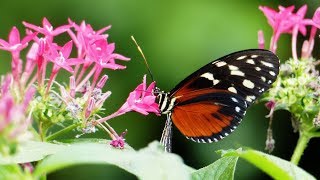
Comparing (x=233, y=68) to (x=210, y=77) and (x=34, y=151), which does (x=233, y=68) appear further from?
(x=34, y=151)

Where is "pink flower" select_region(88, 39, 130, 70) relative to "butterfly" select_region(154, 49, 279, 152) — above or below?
above

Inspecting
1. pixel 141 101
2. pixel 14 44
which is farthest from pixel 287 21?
pixel 14 44

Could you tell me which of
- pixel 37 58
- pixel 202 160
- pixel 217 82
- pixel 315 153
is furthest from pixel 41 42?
pixel 315 153

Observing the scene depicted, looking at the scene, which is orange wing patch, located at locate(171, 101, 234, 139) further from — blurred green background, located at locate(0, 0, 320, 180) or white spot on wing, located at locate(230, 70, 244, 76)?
blurred green background, located at locate(0, 0, 320, 180)

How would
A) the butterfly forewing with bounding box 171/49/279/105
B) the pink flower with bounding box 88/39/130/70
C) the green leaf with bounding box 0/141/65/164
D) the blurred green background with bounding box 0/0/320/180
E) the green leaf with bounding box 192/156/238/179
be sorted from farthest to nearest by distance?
the blurred green background with bounding box 0/0/320/180 → the butterfly forewing with bounding box 171/49/279/105 → the pink flower with bounding box 88/39/130/70 → the green leaf with bounding box 192/156/238/179 → the green leaf with bounding box 0/141/65/164

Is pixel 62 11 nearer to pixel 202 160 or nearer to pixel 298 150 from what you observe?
pixel 202 160

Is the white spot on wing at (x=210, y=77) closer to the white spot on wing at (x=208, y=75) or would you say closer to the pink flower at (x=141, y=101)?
the white spot on wing at (x=208, y=75)

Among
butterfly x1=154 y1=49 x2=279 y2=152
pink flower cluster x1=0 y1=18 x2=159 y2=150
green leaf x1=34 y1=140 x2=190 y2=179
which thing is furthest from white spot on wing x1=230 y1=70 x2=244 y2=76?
green leaf x1=34 y1=140 x2=190 y2=179
